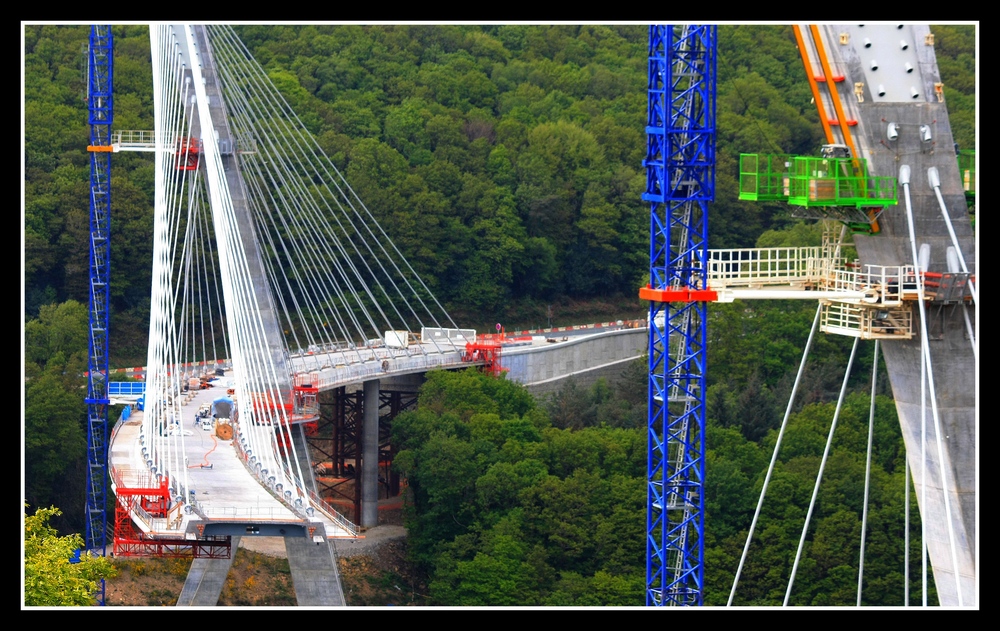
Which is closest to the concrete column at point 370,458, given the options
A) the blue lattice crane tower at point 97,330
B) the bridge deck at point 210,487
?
the bridge deck at point 210,487

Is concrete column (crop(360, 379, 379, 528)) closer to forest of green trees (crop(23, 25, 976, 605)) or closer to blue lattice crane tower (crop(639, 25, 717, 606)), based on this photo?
forest of green trees (crop(23, 25, 976, 605))

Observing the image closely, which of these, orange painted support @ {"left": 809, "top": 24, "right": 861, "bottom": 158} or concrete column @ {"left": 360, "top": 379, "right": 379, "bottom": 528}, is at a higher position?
orange painted support @ {"left": 809, "top": 24, "right": 861, "bottom": 158}

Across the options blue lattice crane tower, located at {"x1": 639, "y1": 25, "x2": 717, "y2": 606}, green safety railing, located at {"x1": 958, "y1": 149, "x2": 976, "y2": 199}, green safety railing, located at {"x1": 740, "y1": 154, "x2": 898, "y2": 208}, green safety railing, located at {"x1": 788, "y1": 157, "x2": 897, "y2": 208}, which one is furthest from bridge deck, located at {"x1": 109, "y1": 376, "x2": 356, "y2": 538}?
green safety railing, located at {"x1": 958, "y1": 149, "x2": 976, "y2": 199}

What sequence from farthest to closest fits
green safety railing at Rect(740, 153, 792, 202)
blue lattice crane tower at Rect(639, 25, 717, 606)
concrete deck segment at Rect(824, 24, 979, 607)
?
blue lattice crane tower at Rect(639, 25, 717, 606)
green safety railing at Rect(740, 153, 792, 202)
concrete deck segment at Rect(824, 24, 979, 607)

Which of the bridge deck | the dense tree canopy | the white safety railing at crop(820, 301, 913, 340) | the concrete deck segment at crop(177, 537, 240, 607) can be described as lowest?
the concrete deck segment at crop(177, 537, 240, 607)

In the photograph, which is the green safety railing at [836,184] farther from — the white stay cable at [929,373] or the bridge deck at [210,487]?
the bridge deck at [210,487]

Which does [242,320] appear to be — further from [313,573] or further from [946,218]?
[946,218]
